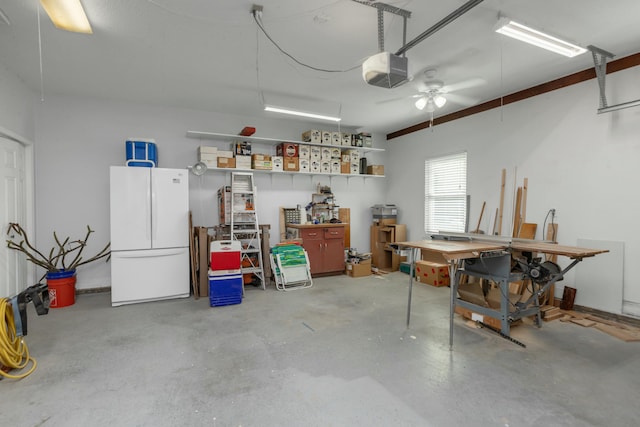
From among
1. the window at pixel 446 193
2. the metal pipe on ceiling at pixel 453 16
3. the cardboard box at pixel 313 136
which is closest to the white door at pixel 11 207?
A: the cardboard box at pixel 313 136

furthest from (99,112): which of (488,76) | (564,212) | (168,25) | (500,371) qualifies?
(564,212)

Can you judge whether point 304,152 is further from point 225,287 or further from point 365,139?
point 225,287

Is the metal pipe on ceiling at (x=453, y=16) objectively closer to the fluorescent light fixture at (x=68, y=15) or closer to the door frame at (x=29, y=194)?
the fluorescent light fixture at (x=68, y=15)

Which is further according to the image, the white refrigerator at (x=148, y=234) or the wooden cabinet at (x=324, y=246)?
the wooden cabinet at (x=324, y=246)

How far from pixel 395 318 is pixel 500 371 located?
132 cm

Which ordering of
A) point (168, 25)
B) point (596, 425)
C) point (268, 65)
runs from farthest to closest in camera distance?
point (268, 65) → point (168, 25) → point (596, 425)

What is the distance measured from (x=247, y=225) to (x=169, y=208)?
4.50 ft

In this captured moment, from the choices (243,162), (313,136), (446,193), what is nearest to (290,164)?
(313,136)

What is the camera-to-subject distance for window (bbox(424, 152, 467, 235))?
18.1 ft

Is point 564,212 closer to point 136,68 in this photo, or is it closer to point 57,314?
point 136,68

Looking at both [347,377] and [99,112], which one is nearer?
[347,377]

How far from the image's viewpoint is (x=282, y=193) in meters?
6.12

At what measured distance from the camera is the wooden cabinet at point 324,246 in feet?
18.6

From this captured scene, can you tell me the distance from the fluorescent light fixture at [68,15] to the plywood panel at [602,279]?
19.8 feet
